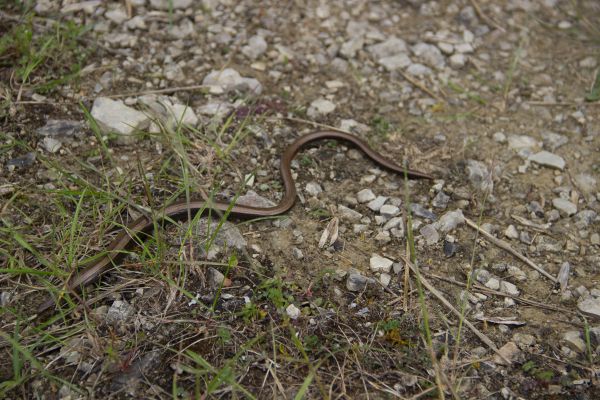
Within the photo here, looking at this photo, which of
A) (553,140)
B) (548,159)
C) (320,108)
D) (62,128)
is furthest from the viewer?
(320,108)

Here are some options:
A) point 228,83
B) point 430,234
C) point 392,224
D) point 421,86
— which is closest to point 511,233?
point 430,234

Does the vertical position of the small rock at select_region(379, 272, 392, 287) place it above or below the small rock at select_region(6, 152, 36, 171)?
below

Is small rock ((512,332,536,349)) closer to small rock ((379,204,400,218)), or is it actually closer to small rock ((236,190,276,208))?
small rock ((379,204,400,218))

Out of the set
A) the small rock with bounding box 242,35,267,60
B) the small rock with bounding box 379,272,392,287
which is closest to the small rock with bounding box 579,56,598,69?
the small rock with bounding box 242,35,267,60

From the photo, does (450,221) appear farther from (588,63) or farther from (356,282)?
(588,63)

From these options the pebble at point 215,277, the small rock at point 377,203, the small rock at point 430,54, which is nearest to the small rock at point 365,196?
the small rock at point 377,203

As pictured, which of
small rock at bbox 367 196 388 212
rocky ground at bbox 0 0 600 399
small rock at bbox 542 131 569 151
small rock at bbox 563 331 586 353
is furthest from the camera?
small rock at bbox 542 131 569 151

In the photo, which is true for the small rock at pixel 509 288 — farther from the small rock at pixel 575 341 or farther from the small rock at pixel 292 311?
the small rock at pixel 292 311
